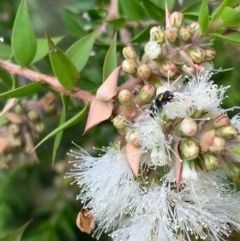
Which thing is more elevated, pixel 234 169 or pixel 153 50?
pixel 153 50

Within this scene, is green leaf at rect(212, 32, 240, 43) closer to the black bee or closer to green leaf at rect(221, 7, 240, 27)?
green leaf at rect(221, 7, 240, 27)

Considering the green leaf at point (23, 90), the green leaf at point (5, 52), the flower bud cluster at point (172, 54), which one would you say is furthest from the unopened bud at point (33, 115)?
the flower bud cluster at point (172, 54)

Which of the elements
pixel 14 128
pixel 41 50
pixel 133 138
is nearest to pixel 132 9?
pixel 41 50

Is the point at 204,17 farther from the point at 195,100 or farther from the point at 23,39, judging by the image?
the point at 23,39

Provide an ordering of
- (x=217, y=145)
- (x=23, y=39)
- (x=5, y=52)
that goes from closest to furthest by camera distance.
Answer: (x=217, y=145) → (x=23, y=39) → (x=5, y=52)

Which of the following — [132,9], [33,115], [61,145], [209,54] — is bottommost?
[61,145]

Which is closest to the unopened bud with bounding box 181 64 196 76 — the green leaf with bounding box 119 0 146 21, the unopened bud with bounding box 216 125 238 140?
the unopened bud with bounding box 216 125 238 140
